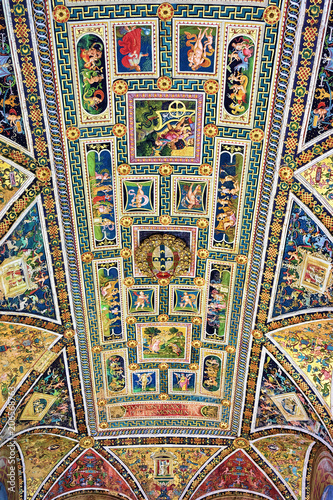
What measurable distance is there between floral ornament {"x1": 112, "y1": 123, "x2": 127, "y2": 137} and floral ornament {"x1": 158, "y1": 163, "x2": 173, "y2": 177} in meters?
1.44

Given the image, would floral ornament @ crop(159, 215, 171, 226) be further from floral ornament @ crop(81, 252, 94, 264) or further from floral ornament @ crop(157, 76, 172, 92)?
floral ornament @ crop(157, 76, 172, 92)

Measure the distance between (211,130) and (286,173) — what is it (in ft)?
6.89

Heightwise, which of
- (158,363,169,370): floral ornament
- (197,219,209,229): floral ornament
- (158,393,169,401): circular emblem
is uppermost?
(197,219,209,229): floral ornament

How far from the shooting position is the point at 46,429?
1911cm

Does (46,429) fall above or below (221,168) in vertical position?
A: below

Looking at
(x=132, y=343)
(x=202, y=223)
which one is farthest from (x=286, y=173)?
(x=132, y=343)

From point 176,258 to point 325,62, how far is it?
698 cm

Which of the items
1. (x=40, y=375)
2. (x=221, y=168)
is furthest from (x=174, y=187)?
(x=40, y=375)

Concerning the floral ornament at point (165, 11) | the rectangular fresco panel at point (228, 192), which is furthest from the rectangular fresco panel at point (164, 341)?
the floral ornament at point (165, 11)

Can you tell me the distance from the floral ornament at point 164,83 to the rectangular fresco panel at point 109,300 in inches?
211

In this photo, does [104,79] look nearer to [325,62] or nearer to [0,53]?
[0,53]

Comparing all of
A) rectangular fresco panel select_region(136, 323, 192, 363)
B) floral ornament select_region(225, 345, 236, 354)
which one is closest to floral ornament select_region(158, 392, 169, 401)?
rectangular fresco panel select_region(136, 323, 192, 363)

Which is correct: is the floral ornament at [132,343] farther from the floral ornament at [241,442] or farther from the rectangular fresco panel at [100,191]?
the floral ornament at [241,442]

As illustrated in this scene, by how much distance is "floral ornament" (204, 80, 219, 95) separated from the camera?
13741 mm
